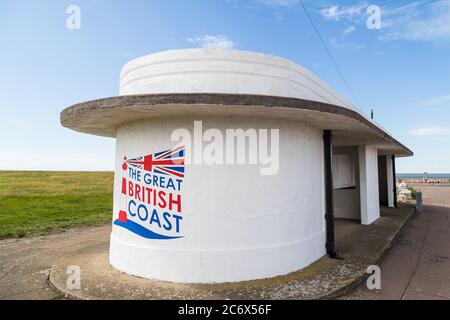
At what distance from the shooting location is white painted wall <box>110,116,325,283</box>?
519cm

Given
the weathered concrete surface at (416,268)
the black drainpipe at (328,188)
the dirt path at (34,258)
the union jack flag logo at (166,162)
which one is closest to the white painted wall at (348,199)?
the weathered concrete surface at (416,268)

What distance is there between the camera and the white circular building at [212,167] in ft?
16.9

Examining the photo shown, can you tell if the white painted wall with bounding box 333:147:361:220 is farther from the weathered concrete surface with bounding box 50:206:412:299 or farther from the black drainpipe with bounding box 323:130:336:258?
the black drainpipe with bounding box 323:130:336:258

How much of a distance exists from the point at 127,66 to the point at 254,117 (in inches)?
119

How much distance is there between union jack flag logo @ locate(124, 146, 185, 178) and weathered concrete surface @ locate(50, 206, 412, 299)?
190 centimetres

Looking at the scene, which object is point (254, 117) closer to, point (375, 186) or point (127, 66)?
point (127, 66)

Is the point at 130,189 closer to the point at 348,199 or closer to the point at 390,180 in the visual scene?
the point at 348,199

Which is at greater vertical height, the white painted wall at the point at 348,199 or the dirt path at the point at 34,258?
the white painted wall at the point at 348,199

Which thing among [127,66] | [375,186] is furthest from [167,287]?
[375,186]

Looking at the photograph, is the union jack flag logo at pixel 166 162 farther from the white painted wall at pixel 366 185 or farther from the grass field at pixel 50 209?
the grass field at pixel 50 209

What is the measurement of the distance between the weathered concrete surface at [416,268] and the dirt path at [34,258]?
526cm

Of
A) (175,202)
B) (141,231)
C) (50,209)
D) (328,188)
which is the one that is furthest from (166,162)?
(50,209)

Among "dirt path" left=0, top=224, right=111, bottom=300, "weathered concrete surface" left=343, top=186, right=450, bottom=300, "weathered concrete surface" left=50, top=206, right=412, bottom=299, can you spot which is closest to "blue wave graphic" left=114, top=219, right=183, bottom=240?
"weathered concrete surface" left=50, top=206, right=412, bottom=299

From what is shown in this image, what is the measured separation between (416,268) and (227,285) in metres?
4.13
